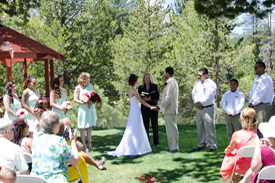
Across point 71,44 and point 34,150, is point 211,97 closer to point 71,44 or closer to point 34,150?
point 34,150

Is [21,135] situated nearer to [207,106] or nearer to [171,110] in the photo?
[171,110]

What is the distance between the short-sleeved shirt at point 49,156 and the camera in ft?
9.06

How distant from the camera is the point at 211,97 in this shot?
6.15m

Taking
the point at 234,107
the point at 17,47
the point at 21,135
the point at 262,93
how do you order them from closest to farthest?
the point at 21,135, the point at 262,93, the point at 234,107, the point at 17,47

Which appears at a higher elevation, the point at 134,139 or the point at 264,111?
the point at 264,111

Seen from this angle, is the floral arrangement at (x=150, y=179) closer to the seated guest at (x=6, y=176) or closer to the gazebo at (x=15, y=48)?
the seated guest at (x=6, y=176)

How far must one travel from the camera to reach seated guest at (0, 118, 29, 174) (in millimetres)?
2631

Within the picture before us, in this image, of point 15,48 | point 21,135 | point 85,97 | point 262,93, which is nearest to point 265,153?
point 21,135

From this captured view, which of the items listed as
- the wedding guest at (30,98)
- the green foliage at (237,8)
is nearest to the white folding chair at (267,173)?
the wedding guest at (30,98)

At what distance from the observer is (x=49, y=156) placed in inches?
109

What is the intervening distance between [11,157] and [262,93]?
16.3ft

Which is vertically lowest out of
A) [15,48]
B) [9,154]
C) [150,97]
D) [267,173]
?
[267,173]

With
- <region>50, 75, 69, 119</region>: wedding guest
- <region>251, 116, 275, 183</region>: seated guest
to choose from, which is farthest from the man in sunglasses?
<region>50, 75, 69, 119</region>: wedding guest

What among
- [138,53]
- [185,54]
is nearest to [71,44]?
[138,53]
